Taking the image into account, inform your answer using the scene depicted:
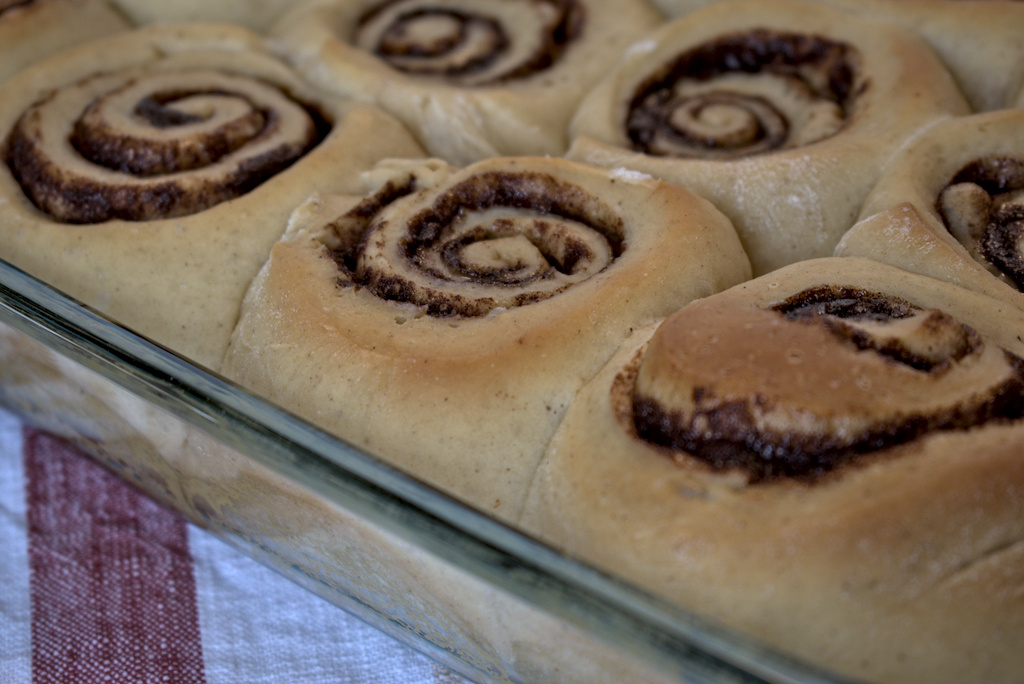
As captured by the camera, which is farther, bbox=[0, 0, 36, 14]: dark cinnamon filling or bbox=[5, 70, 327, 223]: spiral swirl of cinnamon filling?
bbox=[0, 0, 36, 14]: dark cinnamon filling

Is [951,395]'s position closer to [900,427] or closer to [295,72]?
[900,427]

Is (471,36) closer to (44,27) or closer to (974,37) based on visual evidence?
(44,27)

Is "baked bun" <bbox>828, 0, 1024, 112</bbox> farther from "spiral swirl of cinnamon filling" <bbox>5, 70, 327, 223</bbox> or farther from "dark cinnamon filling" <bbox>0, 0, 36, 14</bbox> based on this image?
"dark cinnamon filling" <bbox>0, 0, 36, 14</bbox>

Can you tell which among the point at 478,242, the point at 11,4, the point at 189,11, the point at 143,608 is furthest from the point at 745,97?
the point at 11,4

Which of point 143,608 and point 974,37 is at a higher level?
point 974,37

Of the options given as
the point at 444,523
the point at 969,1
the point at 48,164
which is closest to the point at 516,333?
the point at 444,523

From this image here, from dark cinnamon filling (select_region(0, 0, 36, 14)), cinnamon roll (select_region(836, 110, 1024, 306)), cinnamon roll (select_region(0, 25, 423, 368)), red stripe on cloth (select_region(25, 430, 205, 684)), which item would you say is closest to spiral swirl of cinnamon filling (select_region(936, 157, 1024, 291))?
cinnamon roll (select_region(836, 110, 1024, 306))
